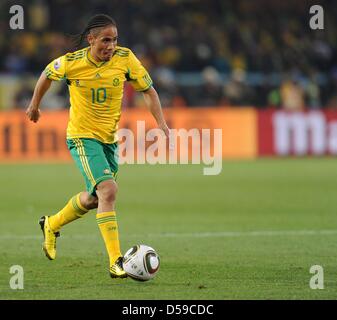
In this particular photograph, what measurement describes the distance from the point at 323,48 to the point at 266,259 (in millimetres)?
20878

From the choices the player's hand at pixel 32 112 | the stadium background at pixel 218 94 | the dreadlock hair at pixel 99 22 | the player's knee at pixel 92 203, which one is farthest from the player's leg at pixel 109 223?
the stadium background at pixel 218 94

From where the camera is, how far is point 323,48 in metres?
30.2

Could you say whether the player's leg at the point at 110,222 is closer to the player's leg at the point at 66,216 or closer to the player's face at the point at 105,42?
the player's leg at the point at 66,216

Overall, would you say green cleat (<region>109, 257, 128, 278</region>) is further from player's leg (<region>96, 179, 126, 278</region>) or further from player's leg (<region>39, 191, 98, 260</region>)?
player's leg (<region>39, 191, 98, 260</region>)

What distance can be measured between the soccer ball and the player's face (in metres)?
1.89

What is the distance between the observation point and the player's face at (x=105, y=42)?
30.3 ft

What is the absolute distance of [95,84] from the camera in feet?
31.2

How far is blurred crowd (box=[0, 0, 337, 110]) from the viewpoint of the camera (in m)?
27.8

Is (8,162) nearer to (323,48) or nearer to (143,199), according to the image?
(143,199)

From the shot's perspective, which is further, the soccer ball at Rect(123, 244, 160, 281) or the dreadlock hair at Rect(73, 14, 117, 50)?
the dreadlock hair at Rect(73, 14, 117, 50)

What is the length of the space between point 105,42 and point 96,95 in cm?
55

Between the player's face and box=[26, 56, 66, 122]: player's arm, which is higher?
the player's face

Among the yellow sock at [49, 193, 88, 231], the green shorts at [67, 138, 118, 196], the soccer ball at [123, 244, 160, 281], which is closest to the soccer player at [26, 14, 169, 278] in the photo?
the green shorts at [67, 138, 118, 196]

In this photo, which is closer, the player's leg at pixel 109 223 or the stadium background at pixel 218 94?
the player's leg at pixel 109 223
